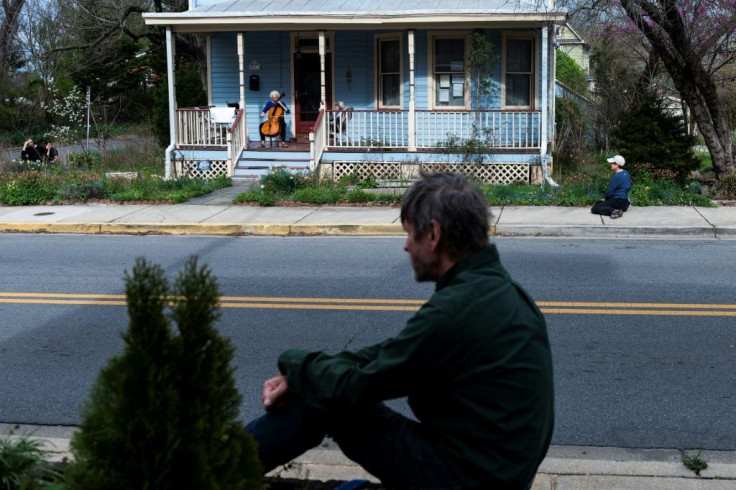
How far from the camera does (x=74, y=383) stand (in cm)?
651

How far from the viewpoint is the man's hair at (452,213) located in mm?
3051

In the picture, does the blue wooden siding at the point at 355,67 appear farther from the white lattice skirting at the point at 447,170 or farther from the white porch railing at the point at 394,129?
the white lattice skirting at the point at 447,170

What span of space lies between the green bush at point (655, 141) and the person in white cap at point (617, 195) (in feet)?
7.62

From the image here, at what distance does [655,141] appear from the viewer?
16750mm

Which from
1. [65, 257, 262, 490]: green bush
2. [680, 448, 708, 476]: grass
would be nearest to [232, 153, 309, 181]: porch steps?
[680, 448, 708, 476]: grass

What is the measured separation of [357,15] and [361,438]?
17101mm

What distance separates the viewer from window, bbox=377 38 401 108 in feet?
70.4

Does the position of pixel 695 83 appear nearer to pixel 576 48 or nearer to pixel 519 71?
pixel 519 71

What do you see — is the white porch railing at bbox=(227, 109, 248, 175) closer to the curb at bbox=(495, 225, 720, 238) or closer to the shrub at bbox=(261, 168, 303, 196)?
the shrub at bbox=(261, 168, 303, 196)

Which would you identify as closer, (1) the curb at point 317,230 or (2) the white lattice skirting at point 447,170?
(1) the curb at point 317,230

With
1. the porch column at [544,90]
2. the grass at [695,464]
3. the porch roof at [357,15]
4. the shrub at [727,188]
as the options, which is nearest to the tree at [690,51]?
the shrub at [727,188]

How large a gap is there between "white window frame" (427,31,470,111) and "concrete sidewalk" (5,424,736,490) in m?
Result: 16.1

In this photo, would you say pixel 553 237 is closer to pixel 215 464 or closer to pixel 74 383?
pixel 74 383

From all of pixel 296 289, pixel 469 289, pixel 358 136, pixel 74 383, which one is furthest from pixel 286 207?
pixel 469 289
